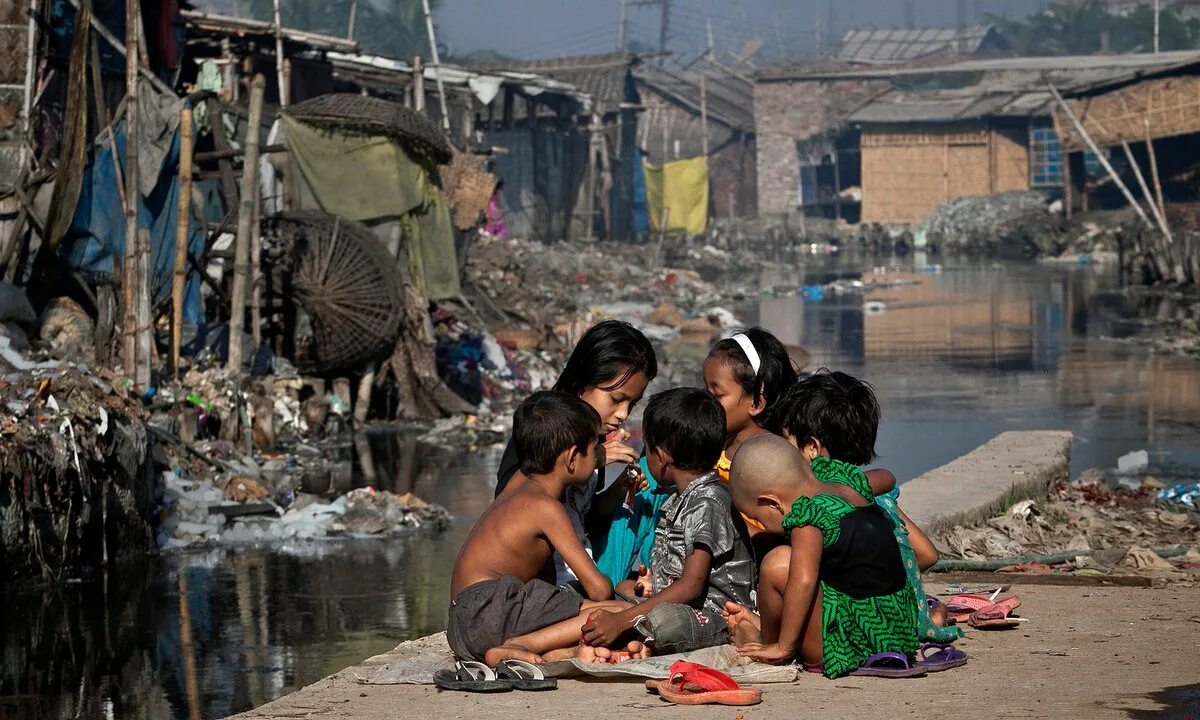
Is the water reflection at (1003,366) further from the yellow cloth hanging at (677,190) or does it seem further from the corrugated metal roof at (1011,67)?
the corrugated metal roof at (1011,67)

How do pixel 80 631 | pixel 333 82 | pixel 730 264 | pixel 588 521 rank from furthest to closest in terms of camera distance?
1. pixel 730 264
2. pixel 333 82
3. pixel 80 631
4. pixel 588 521

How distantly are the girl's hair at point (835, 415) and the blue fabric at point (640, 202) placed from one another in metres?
38.8

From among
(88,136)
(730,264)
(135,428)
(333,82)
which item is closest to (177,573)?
(135,428)

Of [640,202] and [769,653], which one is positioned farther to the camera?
[640,202]

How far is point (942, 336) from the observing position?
20.1 m

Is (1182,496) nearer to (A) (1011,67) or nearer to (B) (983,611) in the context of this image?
(B) (983,611)

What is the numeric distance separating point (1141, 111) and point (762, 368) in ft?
113

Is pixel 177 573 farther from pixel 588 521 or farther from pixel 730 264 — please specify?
pixel 730 264

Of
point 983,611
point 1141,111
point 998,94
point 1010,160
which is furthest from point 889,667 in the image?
point 1010,160

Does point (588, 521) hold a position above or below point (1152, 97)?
below

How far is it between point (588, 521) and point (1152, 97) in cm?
3466

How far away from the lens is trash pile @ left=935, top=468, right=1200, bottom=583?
6.56 m

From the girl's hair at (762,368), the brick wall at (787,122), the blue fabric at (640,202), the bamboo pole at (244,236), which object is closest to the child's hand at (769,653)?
the girl's hair at (762,368)

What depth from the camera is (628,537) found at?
5105 millimetres
